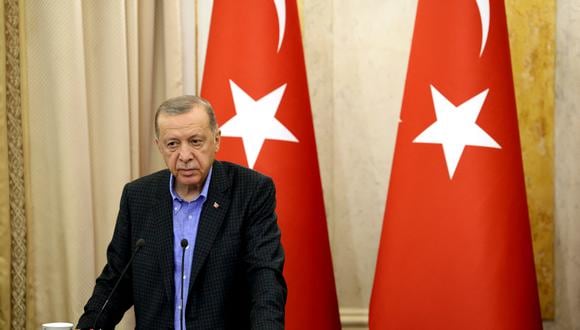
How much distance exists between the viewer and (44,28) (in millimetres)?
3463

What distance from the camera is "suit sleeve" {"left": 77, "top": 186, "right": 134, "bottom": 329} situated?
2330 mm

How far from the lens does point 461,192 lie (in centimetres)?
327

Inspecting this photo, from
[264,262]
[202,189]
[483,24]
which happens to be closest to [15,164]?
[202,189]

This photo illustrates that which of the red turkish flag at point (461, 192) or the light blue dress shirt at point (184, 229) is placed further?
the red turkish flag at point (461, 192)

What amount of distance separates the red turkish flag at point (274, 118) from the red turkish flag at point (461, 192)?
0.32 metres

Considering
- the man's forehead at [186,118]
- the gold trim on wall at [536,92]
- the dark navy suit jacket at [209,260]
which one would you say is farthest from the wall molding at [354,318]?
the man's forehead at [186,118]

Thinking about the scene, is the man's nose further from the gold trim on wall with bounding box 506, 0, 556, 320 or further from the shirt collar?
the gold trim on wall with bounding box 506, 0, 556, 320

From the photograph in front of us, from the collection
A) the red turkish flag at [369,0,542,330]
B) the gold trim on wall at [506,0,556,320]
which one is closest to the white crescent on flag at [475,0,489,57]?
the red turkish flag at [369,0,542,330]

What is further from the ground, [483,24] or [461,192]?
[483,24]

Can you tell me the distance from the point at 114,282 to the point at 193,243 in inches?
10.1

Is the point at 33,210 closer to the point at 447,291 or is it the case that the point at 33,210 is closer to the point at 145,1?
the point at 145,1

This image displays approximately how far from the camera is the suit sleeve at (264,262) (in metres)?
2.17

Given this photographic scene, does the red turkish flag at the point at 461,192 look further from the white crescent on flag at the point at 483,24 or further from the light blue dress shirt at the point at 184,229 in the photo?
the light blue dress shirt at the point at 184,229

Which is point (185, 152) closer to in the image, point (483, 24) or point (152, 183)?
point (152, 183)
